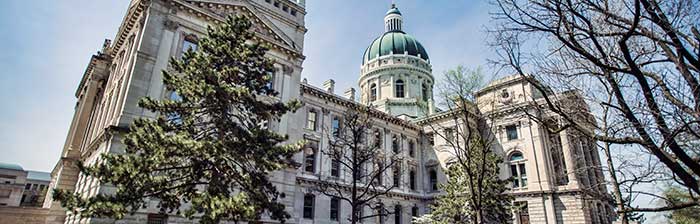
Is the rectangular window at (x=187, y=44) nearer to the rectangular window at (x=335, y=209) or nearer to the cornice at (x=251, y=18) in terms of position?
the cornice at (x=251, y=18)


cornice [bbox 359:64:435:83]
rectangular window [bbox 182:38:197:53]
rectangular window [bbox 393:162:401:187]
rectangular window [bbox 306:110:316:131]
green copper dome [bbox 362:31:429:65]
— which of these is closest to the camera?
rectangular window [bbox 182:38:197:53]

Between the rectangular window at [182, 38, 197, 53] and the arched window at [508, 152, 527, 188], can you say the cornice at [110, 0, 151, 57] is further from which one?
the arched window at [508, 152, 527, 188]

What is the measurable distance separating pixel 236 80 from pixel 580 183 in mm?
27876

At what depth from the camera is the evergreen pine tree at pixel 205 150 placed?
37.7 feet

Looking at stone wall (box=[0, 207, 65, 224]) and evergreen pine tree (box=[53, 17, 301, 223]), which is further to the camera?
stone wall (box=[0, 207, 65, 224])

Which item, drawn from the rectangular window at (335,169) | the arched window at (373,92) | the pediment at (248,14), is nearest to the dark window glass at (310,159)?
the rectangular window at (335,169)

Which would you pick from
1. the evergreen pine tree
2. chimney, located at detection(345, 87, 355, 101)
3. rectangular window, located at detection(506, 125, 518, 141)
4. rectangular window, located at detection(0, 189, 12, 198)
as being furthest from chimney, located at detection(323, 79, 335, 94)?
rectangular window, located at detection(0, 189, 12, 198)

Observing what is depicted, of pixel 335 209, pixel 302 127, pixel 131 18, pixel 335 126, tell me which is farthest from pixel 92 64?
pixel 335 209

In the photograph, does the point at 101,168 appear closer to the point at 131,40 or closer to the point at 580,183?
the point at 131,40

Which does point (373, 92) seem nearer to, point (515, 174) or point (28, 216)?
point (515, 174)

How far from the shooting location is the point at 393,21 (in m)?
58.3

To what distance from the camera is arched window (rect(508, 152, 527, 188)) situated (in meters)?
31.7

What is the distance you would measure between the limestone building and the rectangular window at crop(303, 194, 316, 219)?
0.23ft

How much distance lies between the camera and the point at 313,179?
26906mm
